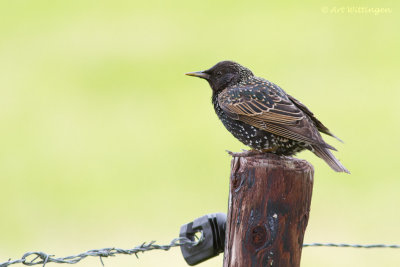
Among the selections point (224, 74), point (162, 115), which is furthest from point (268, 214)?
point (162, 115)

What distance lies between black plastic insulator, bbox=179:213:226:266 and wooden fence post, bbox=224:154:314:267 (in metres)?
0.42

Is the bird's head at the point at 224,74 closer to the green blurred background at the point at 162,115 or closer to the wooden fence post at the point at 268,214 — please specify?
the wooden fence post at the point at 268,214

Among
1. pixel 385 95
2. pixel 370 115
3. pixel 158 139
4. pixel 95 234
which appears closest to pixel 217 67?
pixel 95 234

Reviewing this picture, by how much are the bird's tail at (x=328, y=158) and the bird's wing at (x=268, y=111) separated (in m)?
0.10

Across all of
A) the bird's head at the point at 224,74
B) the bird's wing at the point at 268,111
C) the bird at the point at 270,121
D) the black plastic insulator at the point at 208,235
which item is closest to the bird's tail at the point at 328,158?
the bird at the point at 270,121

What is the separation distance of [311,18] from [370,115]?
19.2 feet

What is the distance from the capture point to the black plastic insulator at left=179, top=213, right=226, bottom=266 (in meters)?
4.91

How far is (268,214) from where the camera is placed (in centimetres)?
438

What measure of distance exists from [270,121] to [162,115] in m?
8.78

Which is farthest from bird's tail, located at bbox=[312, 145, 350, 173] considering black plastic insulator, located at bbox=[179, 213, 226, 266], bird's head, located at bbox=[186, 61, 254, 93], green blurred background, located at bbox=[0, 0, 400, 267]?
green blurred background, located at bbox=[0, 0, 400, 267]

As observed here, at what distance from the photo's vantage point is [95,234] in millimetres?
10688

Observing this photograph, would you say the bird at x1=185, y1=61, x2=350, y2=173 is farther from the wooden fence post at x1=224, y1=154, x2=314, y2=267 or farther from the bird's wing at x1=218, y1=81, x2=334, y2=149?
the wooden fence post at x1=224, y1=154, x2=314, y2=267

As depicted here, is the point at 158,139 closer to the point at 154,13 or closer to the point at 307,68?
the point at 307,68

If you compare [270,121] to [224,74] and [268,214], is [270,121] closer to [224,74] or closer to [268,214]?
[224,74]
